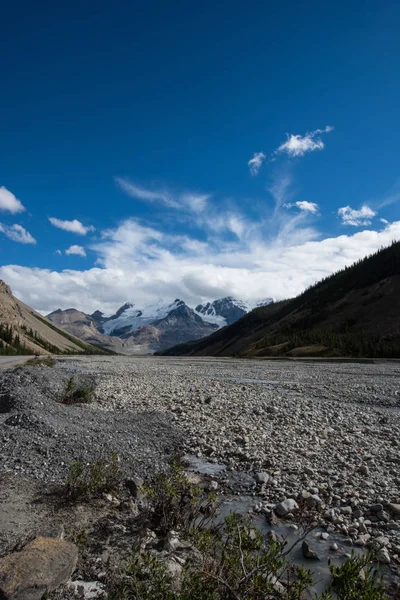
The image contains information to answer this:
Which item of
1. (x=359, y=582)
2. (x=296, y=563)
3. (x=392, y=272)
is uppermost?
(x=392, y=272)

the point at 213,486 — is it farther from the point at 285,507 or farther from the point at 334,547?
the point at 334,547

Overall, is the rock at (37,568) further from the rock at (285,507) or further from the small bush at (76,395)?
the small bush at (76,395)

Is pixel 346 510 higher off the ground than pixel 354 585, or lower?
lower

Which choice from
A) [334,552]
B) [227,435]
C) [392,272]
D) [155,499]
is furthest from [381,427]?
[392,272]

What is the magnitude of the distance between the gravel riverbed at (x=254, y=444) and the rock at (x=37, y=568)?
4.33m

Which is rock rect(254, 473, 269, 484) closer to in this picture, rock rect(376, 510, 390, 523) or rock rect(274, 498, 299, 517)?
rock rect(274, 498, 299, 517)

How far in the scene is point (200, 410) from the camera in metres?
21.1

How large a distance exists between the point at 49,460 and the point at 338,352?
89.2 metres

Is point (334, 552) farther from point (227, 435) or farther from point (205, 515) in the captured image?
point (227, 435)

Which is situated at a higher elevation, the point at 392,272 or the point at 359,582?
the point at 392,272

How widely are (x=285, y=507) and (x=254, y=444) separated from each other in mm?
5102

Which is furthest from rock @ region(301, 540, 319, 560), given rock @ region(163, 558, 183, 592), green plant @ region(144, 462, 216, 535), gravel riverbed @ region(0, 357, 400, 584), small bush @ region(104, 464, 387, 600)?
rock @ region(163, 558, 183, 592)

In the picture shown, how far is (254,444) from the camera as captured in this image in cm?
1441

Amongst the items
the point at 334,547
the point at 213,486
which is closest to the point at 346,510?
the point at 334,547
